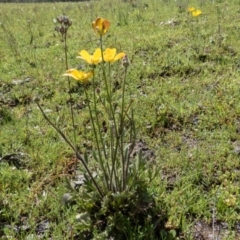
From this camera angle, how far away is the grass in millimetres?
2490

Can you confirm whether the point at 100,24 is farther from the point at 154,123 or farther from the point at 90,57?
the point at 154,123

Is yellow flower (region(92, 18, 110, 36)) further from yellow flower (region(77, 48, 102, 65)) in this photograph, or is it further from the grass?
the grass

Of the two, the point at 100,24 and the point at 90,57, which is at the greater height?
the point at 100,24

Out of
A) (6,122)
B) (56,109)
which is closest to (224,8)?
(56,109)

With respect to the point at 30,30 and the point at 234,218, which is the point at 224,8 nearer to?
the point at 30,30

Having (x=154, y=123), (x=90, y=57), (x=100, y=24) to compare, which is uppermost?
(x=100, y=24)

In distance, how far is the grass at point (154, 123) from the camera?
2.49 meters

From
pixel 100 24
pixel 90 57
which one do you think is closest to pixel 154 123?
pixel 90 57

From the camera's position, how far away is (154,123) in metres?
3.57

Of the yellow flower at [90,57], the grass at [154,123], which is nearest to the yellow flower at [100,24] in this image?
the yellow flower at [90,57]

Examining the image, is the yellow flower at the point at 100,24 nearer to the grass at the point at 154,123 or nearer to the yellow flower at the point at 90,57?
the yellow flower at the point at 90,57

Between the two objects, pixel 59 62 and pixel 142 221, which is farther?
pixel 59 62

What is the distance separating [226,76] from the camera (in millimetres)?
4363

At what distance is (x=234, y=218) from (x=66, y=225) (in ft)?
3.76
